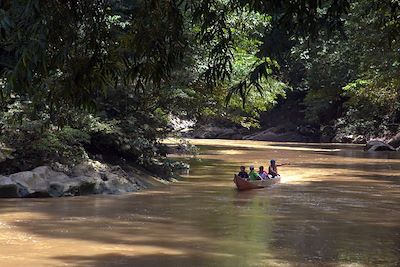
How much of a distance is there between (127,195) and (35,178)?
2657 mm

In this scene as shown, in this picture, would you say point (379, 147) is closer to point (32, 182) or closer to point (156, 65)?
point (32, 182)

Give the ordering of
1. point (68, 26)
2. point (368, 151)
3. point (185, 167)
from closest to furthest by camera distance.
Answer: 1. point (68, 26)
2. point (185, 167)
3. point (368, 151)

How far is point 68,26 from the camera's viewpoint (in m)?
5.07

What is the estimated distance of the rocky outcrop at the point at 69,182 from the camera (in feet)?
56.7

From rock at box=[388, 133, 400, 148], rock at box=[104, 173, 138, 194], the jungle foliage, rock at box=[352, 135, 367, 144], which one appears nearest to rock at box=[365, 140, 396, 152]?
rock at box=[388, 133, 400, 148]

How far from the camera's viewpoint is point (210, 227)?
44.4ft

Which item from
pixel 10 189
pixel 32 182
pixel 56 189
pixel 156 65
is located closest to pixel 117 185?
pixel 56 189

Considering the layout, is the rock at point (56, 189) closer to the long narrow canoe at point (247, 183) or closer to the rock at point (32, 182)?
A: the rock at point (32, 182)

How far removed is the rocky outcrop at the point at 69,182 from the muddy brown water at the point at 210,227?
54 centimetres

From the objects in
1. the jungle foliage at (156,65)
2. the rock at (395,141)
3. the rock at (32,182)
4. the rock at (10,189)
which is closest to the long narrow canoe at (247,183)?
the jungle foliage at (156,65)

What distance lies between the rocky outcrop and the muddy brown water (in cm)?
54

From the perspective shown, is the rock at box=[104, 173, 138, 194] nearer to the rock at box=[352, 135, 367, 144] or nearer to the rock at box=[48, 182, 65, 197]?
the rock at box=[48, 182, 65, 197]

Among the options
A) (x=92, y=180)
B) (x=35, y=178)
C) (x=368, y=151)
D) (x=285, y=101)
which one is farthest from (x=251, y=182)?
(x=285, y=101)

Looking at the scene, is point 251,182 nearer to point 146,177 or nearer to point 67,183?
point 146,177
